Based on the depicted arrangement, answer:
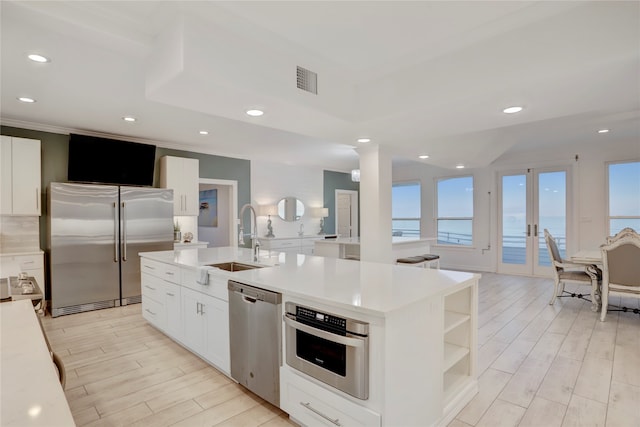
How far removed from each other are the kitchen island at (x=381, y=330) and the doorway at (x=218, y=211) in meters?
3.66

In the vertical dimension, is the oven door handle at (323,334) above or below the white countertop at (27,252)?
below

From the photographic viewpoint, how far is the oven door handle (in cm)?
163

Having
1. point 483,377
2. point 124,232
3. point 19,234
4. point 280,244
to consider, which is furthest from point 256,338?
point 280,244

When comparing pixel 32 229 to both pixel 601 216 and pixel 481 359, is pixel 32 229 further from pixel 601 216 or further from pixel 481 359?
pixel 601 216

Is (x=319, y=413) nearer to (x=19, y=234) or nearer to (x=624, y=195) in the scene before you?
(x=19, y=234)

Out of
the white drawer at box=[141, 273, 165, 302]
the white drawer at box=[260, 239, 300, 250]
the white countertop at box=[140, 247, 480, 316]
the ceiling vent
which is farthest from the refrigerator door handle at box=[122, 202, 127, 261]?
the ceiling vent

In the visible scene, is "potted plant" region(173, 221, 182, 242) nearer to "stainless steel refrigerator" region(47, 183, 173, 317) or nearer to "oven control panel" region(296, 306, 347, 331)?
"stainless steel refrigerator" region(47, 183, 173, 317)

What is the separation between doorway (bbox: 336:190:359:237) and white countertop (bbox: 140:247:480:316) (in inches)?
232

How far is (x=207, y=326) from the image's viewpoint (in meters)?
2.73

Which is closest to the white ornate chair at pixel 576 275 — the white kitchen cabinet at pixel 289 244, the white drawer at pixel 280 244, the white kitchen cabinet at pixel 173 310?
the white kitchen cabinet at pixel 289 244

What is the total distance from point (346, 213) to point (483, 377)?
6.84 m

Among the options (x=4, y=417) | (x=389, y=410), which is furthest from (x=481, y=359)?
(x=4, y=417)

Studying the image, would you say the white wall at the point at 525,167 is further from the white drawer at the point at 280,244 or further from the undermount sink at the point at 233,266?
the undermount sink at the point at 233,266

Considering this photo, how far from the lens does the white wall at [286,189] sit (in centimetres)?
709
